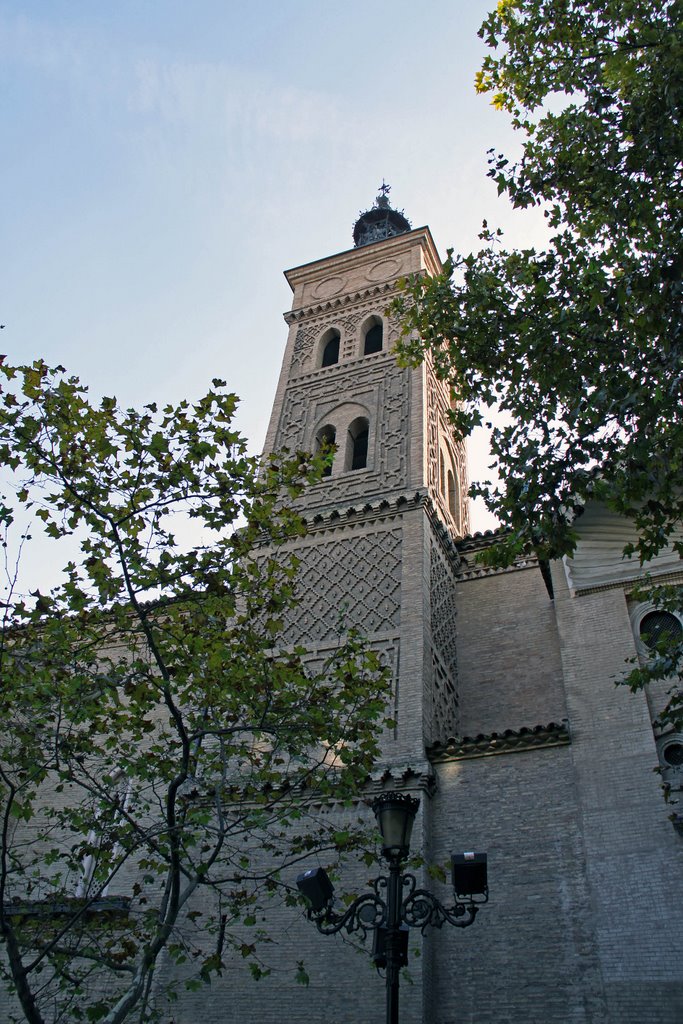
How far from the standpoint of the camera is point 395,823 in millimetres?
5574

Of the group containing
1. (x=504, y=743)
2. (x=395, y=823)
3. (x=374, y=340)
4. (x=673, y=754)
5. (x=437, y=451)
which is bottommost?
(x=395, y=823)

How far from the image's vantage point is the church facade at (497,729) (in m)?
8.00

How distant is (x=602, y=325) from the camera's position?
788cm

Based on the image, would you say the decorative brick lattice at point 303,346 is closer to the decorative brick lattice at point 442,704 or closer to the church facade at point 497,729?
the church facade at point 497,729

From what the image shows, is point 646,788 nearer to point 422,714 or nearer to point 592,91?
point 422,714

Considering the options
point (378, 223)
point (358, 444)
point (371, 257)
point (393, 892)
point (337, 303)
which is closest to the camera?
point (393, 892)

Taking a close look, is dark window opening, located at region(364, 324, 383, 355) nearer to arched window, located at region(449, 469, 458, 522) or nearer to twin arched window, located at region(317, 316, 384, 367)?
twin arched window, located at region(317, 316, 384, 367)

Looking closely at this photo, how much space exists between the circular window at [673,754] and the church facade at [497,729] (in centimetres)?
2

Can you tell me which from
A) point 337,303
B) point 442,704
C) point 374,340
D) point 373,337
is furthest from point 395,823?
point 337,303

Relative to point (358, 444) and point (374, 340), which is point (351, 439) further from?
point (374, 340)

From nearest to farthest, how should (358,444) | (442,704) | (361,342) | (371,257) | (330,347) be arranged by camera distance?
1. (442,704)
2. (358,444)
3. (361,342)
4. (330,347)
5. (371,257)

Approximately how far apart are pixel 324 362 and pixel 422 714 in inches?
369

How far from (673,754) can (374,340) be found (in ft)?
35.5

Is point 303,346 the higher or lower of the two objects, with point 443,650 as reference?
higher
